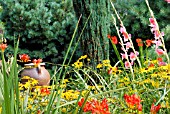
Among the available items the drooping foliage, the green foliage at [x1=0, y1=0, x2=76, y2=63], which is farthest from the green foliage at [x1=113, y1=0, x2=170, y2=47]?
the drooping foliage

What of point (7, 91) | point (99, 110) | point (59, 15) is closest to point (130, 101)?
point (99, 110)

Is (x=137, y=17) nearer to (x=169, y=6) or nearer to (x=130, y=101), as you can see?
(x=169, y=6)

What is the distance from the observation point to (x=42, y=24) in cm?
748

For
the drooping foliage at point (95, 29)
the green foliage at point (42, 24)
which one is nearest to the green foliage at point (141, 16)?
the green foliage at point (42, 24)

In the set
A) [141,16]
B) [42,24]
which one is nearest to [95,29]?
[141,16]

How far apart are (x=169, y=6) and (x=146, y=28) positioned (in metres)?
0.51

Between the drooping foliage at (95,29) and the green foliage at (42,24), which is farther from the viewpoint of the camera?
the green foliage at (42,24)

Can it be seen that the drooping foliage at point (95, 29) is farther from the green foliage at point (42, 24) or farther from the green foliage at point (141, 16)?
the green foliage at point (42, 24)

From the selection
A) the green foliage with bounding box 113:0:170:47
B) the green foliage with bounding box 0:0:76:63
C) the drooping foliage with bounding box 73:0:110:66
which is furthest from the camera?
the green foliage with bounding box 0:0:76:63

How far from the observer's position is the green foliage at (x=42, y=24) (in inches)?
294

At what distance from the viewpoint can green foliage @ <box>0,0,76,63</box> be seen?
7473mm

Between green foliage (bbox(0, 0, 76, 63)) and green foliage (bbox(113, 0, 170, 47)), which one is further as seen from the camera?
green foliage (bbox(0, 0, 76, 63))

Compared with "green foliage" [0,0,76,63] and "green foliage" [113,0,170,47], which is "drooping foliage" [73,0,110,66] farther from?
"green foliage" [0,0,76,63]

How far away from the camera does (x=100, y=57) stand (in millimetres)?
5684
